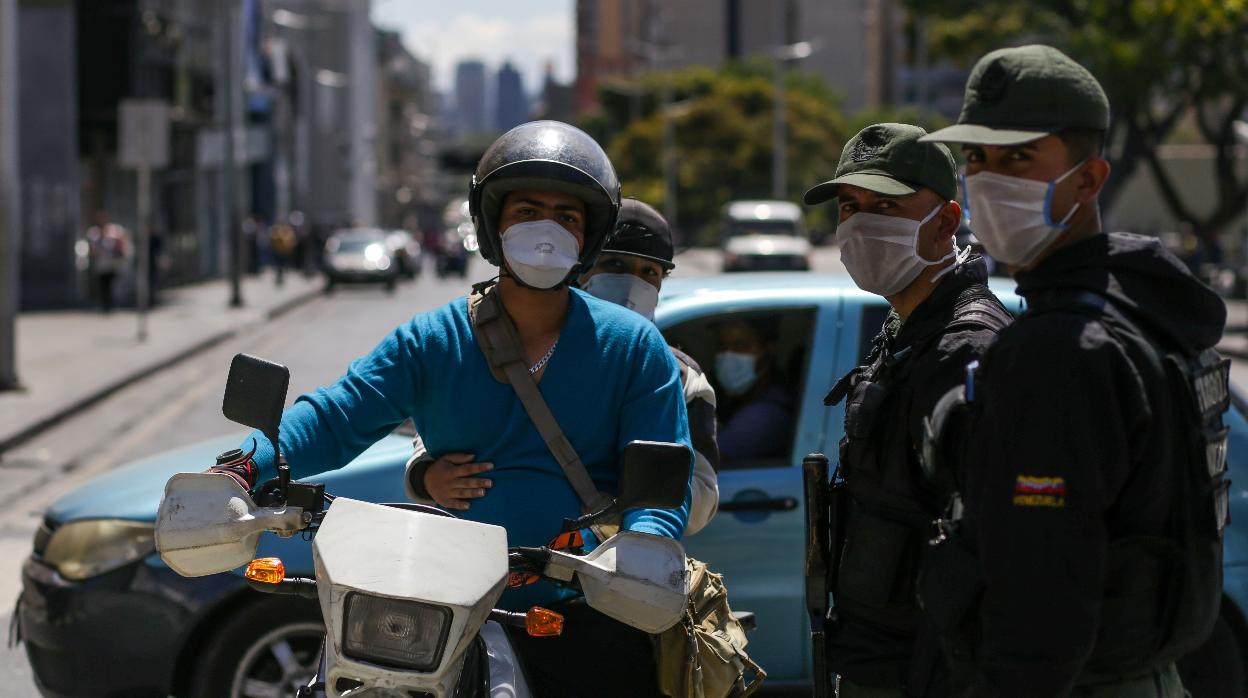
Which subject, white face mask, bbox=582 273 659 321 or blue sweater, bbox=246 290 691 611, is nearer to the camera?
blue sweater, bbox=246 290 691 611

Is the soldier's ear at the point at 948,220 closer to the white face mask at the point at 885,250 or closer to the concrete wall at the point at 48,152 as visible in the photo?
the white face mask at the point at 885,250

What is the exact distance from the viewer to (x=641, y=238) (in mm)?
4746

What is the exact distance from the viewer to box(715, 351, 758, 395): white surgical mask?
545cm

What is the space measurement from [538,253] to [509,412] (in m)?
0.30

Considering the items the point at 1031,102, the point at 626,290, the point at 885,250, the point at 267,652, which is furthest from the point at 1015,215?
the point at 267,652

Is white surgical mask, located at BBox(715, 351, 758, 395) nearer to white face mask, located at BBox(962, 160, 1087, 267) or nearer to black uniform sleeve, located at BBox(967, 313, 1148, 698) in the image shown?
white face mask, located at BBox(962, 160, 1087, 267)

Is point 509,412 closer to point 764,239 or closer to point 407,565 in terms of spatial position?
point 407,565

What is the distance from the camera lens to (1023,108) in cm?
255

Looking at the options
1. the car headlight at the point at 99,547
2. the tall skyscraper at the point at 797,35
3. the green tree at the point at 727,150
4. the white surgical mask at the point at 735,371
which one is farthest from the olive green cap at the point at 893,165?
the tall skyscraper at the point at 797,35

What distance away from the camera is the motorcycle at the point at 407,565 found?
245 cm

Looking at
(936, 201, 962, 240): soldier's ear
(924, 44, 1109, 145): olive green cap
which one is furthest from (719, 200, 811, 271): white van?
(924, 44, 1109, 145): olive green cap

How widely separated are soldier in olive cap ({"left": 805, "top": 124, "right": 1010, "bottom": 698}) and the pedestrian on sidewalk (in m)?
26.4

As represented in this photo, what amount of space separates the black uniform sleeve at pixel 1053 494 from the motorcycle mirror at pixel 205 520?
1.18 m

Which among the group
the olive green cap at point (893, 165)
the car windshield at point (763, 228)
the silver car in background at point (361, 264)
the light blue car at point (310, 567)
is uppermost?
the olive green cap at point (893, 165)
